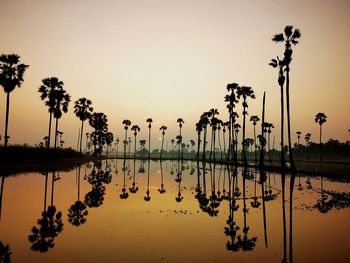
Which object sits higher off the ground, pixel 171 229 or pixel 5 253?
pixel 5 253

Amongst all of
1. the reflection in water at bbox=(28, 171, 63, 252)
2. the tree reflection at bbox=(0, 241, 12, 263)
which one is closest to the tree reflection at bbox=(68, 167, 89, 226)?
the reflection in water at bbox=(28, 171, 63, 252)

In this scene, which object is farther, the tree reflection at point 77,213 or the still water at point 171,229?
the tree reflection at point 77,213

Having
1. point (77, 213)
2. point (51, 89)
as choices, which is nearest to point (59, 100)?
point (51, 89)

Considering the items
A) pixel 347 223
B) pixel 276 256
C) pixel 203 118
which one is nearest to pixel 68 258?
pixel 276 256

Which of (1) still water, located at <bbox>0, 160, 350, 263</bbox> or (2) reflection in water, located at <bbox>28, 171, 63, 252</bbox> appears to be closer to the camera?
(1) still water, located at <bbox>0, 160, 350, 263</bbox>

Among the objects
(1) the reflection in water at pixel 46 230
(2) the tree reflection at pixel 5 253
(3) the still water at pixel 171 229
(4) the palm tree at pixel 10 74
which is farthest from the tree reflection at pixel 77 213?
(4) the palm tree at pixel 10 74

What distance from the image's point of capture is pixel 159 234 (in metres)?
12.7

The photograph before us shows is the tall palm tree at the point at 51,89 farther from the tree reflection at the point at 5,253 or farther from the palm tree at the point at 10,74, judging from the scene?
the tree reflection at the point at 5,253

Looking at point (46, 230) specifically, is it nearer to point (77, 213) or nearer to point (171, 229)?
point (77, 213)

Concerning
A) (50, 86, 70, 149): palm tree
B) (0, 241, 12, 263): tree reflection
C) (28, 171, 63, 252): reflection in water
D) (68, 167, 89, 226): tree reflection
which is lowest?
(68, 167, 89, 226): tree reflection

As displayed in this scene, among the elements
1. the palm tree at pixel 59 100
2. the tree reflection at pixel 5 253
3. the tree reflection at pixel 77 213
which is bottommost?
the tree reflection at pixel 77 213

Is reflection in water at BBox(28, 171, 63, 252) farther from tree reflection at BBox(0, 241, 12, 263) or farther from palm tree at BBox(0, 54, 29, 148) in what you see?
palm tree at BBox(0, 54, 29, 148)

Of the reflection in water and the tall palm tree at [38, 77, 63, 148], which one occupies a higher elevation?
the tall palm tree at [38, 77, 63, 148]

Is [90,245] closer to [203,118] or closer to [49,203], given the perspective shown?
[49,203]
